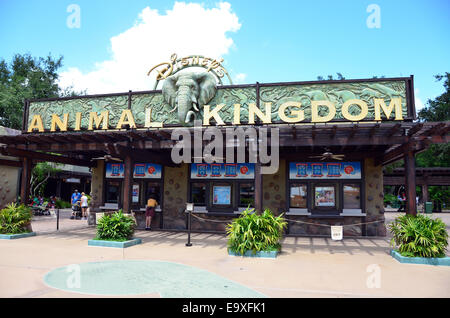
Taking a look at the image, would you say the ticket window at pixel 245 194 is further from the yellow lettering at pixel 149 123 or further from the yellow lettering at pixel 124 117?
the yellow lettering at pixel 124 117

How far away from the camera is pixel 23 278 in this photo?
593cm

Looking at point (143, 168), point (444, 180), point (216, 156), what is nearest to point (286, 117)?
point (216, 156)

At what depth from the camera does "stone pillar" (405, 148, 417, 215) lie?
862cm

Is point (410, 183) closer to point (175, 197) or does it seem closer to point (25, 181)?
point (175, 197)

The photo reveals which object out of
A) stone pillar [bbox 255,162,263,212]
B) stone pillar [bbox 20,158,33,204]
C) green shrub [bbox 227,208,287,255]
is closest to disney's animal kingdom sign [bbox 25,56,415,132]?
stone pillar [bbox 20,158,33,204]

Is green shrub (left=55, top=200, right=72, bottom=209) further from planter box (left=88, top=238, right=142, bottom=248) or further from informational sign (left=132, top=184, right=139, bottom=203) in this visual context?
planter box (left=88, top=238, right=142, bottom=248)

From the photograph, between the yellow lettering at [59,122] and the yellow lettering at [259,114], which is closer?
the yellow lettering at [259,114]

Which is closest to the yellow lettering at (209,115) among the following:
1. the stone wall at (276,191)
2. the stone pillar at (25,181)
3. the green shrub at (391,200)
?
the stone wall at (276,191)

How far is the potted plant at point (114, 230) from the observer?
966 centimetres

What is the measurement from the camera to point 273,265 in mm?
7383

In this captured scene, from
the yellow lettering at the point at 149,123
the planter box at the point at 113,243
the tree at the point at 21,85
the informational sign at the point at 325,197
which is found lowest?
the planter box at the point at 113,243

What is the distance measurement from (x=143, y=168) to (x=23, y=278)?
8513 millimetres

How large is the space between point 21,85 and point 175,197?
907 inches
